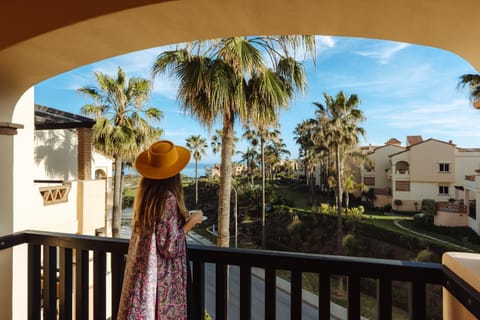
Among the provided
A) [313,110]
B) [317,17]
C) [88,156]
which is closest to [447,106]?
[313,110]

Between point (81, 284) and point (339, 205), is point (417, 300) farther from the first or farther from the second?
point (339, 205)

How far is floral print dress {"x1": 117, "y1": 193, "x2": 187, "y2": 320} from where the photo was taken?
122 cm

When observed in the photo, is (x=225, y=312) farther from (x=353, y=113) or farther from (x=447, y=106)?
(x=447, y=106)

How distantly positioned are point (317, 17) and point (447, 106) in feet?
128

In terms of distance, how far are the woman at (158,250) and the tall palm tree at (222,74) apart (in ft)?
12.8

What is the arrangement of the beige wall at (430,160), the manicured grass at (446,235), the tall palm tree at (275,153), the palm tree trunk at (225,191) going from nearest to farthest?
the palm tree trunk at (225,191) → the manicured grass at (446,235) → the beige wall at (430,160) → the tall palm tree at (275,153)

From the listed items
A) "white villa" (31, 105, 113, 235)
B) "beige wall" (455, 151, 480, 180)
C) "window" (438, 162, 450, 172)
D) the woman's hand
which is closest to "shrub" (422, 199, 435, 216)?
"window" (438, 162, 450, 172)

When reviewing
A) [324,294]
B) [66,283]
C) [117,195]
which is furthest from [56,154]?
[324,294]

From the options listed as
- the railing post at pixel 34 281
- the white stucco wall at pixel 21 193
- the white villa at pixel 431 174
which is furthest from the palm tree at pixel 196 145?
the railing post at pixel 34 281

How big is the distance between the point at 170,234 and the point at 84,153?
930cm

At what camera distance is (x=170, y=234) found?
4.12ft

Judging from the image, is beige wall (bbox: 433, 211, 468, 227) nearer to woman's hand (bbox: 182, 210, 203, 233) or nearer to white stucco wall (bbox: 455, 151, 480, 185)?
white stucco wall (bbox: 455, 151, 480, 185)

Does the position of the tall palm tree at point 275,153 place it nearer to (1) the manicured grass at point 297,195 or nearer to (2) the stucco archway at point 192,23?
(1) the manicured grass at point 297,195

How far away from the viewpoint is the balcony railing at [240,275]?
1.21 metres
